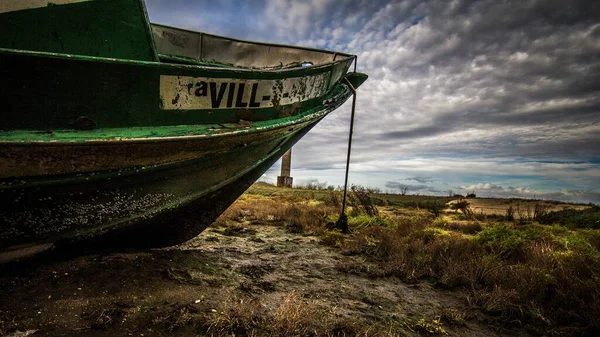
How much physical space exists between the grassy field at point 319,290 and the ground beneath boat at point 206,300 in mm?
12

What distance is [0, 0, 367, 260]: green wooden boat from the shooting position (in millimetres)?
2486

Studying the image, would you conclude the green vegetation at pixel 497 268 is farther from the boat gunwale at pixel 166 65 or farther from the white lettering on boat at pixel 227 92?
the boat gunwale at pixel 166 65

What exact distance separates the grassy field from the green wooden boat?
50cm

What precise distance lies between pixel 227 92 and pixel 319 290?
7.92ft

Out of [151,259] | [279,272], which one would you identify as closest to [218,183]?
[151,259]

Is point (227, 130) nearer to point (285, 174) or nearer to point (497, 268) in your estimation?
point (497, 268)

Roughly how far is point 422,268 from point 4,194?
Answer: 439cm

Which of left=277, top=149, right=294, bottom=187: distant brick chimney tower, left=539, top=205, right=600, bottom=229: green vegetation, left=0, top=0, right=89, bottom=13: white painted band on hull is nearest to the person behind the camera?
left=0, top=0, right=89, bottom=13: white painted band on hull

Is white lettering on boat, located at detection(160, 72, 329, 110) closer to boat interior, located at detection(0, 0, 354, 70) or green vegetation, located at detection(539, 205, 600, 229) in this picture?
boat interior, located at detection(0, 0, 354, 70)

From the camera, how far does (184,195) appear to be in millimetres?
3408

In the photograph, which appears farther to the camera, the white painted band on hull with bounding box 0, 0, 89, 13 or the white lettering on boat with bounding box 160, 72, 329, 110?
the white lettering on boat with bounding box 160, 72, 329, 110

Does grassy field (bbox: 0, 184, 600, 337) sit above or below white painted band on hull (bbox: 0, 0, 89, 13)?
below

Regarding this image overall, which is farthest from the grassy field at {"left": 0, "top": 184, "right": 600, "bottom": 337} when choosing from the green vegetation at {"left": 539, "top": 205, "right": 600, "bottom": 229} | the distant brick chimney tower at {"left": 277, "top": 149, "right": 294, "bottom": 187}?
the distant brick chimney tower at {"left": 277, "top": 149, "right": 294, "bottom": 187}

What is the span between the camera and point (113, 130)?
2834 mm
